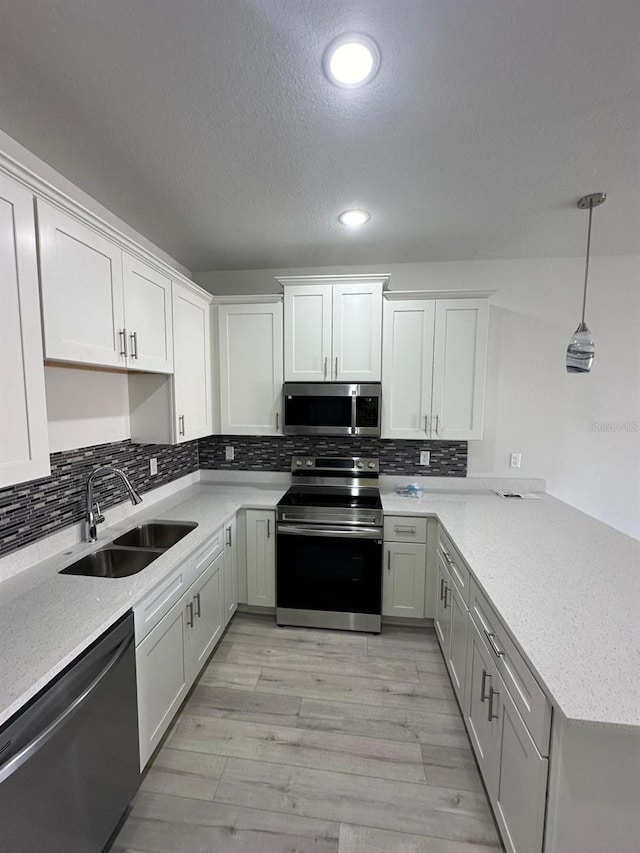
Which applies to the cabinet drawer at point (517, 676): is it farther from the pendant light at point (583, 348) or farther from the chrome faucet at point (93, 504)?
the chrome faucet at point (93, 504)

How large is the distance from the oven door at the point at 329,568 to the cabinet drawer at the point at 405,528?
0.11 metres

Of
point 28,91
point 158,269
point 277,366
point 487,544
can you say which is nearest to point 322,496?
point 277,366

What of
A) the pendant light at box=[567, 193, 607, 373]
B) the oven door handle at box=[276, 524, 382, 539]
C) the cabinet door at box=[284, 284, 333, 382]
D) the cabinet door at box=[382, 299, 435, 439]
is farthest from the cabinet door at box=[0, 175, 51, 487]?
the pendant light at box=[567, 193, 607, 373]

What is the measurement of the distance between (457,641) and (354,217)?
237 cm

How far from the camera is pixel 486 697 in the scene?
1428mm

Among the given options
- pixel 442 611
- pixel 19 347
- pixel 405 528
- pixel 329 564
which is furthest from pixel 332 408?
pixel 19 347

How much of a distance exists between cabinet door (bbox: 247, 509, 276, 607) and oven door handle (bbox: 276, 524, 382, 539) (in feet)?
0.50

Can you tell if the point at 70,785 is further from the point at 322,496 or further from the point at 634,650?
the point at 322,496

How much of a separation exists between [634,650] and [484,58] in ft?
5.91

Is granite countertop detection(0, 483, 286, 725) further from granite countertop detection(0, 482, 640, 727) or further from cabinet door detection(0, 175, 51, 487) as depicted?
cabinet door detection(0, 175, 51, 487)

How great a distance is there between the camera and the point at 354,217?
206 cm

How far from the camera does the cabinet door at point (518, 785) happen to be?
101cm

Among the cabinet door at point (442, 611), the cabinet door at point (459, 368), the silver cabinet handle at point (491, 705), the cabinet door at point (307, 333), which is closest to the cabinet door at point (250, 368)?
the cabinet door at point (307, 333)

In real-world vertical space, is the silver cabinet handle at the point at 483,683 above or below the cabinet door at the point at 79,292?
below
